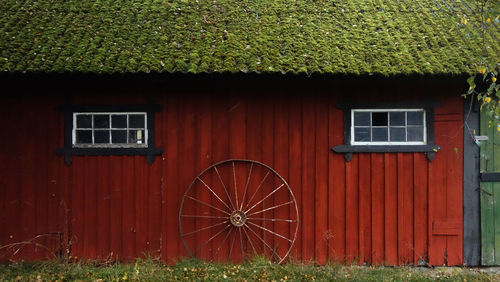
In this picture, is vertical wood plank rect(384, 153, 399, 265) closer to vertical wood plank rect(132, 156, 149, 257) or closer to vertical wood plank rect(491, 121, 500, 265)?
vertical wood plank rect(491, 121, 500, 265)

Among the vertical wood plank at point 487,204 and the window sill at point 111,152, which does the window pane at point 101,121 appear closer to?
the window sill at point 111,152

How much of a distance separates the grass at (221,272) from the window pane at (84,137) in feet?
6.06

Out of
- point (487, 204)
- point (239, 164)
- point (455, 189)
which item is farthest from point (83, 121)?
point (487, 204)

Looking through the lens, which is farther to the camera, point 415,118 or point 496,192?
point 415,118

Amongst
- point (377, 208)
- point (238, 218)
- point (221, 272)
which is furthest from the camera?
point (377, 208)

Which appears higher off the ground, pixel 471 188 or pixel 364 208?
pixel 471 188

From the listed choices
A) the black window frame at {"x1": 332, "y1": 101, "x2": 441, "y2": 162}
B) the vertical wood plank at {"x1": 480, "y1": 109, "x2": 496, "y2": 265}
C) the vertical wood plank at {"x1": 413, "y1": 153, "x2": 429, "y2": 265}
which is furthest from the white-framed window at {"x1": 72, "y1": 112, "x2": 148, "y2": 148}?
the vertical wood plank at {"x1": 480, "y1": 109, "x2": 496, "y2": 265}

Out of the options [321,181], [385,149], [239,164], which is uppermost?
[385,149]

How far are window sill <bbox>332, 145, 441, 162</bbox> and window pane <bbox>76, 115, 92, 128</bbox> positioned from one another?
12.7ft

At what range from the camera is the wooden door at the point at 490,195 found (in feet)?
20.0

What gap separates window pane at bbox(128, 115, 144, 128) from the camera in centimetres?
629

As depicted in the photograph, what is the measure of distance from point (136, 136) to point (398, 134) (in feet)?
13.5

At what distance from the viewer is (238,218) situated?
6.08m

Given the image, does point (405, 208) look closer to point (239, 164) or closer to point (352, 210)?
point (352, 210)
